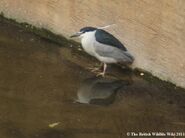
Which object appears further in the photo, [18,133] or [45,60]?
[45,60]

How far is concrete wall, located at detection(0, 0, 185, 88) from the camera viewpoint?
702 cm

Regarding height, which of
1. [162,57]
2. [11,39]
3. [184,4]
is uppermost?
[184,4]

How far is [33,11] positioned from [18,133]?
2.88 meters

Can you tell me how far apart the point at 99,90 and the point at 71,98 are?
416mm

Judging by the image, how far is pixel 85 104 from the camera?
22.0 feet

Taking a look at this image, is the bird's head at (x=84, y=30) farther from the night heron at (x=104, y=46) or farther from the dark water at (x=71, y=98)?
the dark water at (x=71, y=98)

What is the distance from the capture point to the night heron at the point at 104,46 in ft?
23.9

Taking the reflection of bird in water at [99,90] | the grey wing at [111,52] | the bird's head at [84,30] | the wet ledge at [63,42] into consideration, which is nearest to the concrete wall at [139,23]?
the wet ledge at [63,42]

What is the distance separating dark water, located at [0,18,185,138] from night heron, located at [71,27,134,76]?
0.75 ft

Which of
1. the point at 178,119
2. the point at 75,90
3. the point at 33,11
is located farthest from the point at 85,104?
the point at 33,11

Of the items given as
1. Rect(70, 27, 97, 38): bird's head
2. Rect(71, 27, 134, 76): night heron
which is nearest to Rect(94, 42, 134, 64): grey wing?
Rect(71, 27, 134, 76): night heron

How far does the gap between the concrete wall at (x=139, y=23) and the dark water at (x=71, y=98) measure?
0.24 m

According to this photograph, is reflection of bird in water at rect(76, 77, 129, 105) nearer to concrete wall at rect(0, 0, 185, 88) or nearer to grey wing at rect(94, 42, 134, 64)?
grey wing at rect(94, 42, 134, 64)

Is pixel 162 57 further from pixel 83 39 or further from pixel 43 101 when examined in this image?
pixel 43 101
